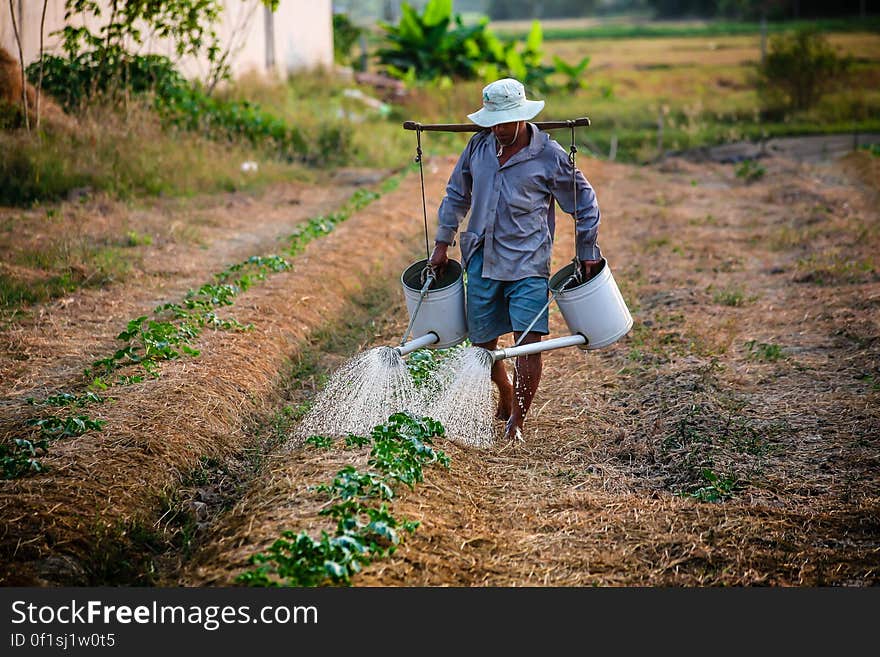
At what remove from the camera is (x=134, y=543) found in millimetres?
4332

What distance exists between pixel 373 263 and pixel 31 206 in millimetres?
3651

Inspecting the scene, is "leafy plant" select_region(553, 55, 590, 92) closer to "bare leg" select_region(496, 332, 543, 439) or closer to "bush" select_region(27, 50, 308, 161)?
"bush" select_region(27, 50, 308, 161)

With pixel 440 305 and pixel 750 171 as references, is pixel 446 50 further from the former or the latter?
pixel 440 305

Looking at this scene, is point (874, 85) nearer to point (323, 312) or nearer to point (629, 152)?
point (629, 152)

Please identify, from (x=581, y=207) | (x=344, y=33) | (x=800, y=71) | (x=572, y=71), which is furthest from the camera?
(x=344, y=33)

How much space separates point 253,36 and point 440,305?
14388 millimetres

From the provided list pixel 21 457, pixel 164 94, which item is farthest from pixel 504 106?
pixel 164 94

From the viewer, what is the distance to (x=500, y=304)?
514 cm

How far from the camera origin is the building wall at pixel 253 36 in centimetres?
1132

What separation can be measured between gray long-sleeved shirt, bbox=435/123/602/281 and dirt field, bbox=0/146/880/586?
952mm

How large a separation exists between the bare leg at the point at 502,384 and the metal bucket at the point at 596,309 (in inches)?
15.9

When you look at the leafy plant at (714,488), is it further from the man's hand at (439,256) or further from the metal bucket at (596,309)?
the man's hand at (439,256)

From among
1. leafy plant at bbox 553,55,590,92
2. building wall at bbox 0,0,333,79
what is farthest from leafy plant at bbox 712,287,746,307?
leafy plant at bbox 553,55,590,92

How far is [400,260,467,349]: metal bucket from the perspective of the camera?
507 cm
